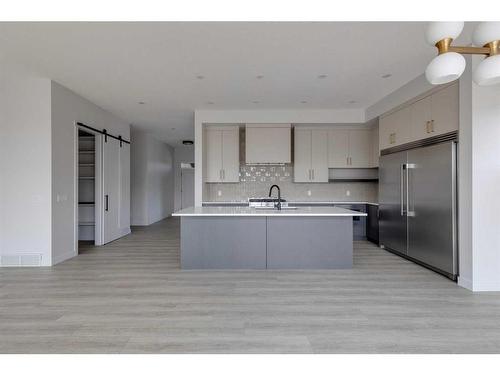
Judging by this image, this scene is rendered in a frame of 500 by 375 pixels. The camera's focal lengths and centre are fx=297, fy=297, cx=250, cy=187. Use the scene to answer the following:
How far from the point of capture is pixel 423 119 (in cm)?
440

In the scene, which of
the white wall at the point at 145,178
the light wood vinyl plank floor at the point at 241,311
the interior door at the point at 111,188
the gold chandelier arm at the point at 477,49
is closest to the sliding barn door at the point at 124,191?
the interior door at the point at 111,188

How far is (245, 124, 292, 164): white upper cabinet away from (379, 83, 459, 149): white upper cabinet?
6.27ft

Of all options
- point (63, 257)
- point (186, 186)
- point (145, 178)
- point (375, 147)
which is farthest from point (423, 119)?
point (186, 186)

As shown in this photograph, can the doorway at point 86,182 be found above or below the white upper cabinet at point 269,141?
below

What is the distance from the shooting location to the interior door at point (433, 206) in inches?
148

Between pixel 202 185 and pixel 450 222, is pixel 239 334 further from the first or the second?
pixel 202 185

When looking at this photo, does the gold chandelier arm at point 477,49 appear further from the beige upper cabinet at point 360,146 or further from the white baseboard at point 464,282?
the beige upper cabinet at point 360,146

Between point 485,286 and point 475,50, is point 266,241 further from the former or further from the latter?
point 475,50

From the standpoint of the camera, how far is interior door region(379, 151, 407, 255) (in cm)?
488

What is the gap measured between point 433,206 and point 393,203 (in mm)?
1090

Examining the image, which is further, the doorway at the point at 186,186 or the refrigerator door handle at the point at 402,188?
the doorway at the point at 186,186

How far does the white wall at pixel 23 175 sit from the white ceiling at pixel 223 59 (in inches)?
26.6

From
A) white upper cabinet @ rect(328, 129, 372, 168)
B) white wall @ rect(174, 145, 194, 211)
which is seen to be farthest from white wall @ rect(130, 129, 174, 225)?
white upper cabinet @ rect(328, 129, 372, 168)

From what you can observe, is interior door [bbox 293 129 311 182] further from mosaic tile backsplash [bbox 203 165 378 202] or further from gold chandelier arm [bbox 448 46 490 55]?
gold chandelier arm [bbox 448 46 490 55]
